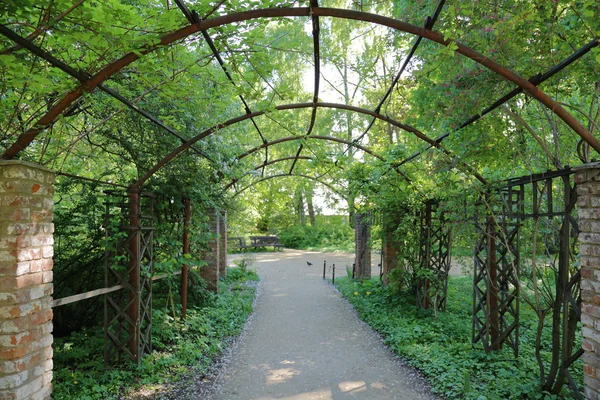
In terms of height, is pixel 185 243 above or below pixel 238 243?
above

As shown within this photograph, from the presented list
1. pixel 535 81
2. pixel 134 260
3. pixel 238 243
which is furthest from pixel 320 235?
pixel 535 81

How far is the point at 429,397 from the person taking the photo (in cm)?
434

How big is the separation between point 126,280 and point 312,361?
2.82 m

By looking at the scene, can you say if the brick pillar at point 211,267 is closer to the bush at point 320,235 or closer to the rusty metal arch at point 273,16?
the rusty metal arch at point 273,16

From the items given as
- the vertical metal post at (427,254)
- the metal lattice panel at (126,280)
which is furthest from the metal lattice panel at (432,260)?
the metal lattice panel at (126,280)

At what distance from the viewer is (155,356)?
5.36 metres

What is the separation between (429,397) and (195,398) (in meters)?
2.62

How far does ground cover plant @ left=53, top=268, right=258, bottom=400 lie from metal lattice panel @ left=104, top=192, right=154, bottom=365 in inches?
8.8

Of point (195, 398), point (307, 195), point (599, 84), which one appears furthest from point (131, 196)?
point (307, 195)

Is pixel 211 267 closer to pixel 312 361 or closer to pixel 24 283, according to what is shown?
pixel 312 361

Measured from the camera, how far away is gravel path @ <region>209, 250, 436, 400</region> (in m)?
4.54

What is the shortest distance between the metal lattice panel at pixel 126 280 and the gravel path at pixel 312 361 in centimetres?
124

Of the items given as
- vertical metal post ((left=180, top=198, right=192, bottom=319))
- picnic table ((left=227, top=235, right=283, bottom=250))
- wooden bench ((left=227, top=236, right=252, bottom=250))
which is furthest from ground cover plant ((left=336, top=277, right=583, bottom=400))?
picnic table ((left=227, top=235, right=283, bottom=250))

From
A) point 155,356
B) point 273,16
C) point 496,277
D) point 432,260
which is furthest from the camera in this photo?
point 432,260
